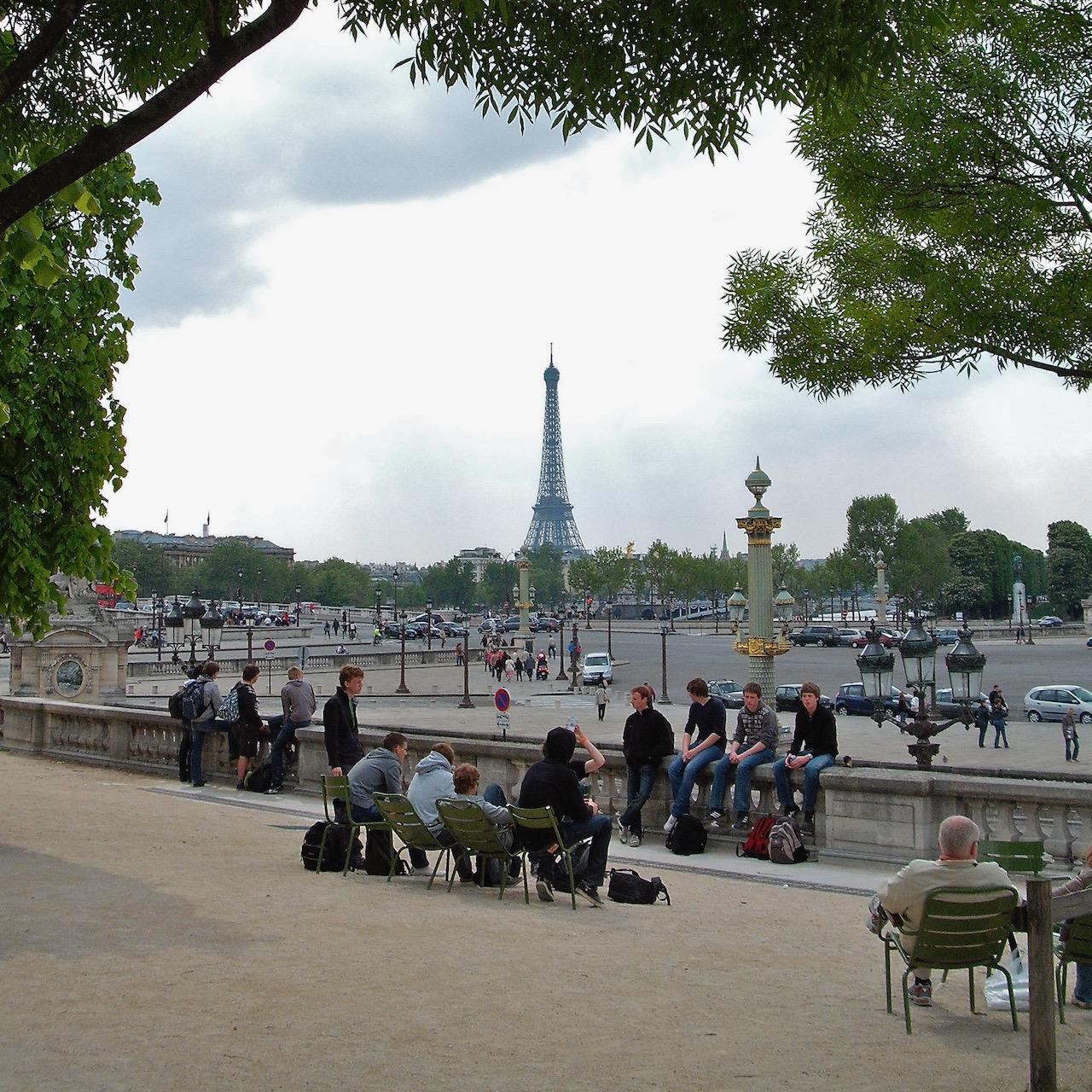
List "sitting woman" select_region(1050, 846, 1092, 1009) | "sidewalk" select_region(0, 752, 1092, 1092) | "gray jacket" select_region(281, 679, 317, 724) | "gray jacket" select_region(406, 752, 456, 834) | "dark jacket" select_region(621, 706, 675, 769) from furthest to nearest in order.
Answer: "gray jacket" select_region(281, 679, 317, 724) < "dark jacket" select_region(621, 706, 675, 769) < "gray jacket" select_region(406, 752, 456, 834) < "sitting woman" select_region(1050, 846, 1092, 1009) < "sidewalk" select_region(0, 752, 1092, 1092)

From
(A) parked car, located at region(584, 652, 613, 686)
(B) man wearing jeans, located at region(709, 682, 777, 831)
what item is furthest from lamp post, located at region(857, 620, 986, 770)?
(A) parked car, located at region(584, 652, 613, 686)

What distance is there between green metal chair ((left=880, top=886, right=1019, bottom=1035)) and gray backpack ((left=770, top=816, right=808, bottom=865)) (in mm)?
4365

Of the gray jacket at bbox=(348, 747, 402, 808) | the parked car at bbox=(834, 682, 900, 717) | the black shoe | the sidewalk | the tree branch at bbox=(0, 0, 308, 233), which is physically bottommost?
the parked car at bbox=(834, 682, 900, 717)

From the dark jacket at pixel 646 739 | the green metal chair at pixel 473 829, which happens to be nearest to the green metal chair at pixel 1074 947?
the green metal chair at pixel 473 829

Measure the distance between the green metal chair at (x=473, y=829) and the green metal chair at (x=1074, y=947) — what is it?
13.7ft

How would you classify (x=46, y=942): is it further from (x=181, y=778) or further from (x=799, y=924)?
(x=181, y=778)

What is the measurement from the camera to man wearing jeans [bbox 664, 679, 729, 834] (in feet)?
35.3

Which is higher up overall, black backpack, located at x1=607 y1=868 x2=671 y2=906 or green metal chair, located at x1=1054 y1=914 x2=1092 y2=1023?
green metal chair, located at x1=1054 y1=914 x2=1092 y2=1023

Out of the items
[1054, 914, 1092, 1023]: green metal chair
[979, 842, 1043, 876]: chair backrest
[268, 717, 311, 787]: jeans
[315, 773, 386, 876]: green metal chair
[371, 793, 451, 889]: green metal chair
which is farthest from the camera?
[268, 717, 311, 787]: jeans

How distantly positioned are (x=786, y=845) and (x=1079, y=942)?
4.38m

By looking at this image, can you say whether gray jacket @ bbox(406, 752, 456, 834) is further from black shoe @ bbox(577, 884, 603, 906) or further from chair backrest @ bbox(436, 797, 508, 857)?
black shoe @ bbox(577, 884, 603, 906)

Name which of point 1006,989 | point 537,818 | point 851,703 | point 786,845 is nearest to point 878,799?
point 786,845

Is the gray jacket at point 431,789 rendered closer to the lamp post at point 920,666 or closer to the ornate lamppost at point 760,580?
the lamp post at point 920,666

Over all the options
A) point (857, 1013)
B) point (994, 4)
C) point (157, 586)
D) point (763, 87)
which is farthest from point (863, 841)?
point (157, 586)
